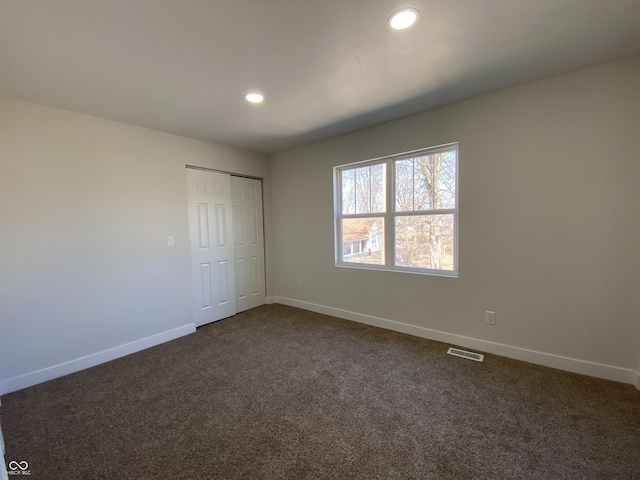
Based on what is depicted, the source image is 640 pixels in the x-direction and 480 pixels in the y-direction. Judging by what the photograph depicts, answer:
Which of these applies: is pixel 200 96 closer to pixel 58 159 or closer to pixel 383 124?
pixel 58 159

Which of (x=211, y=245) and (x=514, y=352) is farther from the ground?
(x=211, y=245)

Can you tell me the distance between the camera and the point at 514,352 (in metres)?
2.60

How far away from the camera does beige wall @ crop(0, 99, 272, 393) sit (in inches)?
93.4

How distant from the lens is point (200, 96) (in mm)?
2453

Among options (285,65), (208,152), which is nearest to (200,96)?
(285,65)

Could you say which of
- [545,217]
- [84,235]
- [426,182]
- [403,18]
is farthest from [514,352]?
[84,235]

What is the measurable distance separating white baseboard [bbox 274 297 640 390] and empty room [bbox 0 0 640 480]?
0.06ft

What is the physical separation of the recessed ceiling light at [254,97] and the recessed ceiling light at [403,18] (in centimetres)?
128

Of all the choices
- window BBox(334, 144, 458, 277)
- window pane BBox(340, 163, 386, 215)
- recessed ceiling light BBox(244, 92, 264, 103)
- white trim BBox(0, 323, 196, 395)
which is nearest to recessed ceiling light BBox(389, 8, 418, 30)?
recessed ceiling light BBox(244, 92, 264, 103)

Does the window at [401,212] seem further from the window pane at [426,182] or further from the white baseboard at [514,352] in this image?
the white baseboard at [514,352]

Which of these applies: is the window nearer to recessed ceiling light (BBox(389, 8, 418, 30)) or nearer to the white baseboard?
the white baseboard

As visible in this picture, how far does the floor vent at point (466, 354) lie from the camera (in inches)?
103

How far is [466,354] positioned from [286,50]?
309cm

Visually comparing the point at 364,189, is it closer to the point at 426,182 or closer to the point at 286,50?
the point at 426,182
